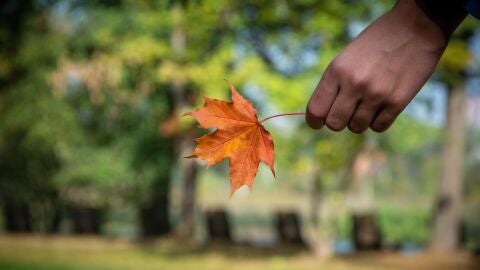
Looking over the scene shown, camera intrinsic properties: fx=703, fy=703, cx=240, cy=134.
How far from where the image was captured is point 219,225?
17688 mm

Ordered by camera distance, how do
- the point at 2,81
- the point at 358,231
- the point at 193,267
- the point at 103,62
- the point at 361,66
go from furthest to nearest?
the point at 2,81, the point at 103,62, the point at 358,231, the point at 193,267, the point at 361,66

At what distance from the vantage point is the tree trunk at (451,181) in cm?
1484

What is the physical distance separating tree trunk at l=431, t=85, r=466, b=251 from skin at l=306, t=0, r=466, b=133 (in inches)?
549

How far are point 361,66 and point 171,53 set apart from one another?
1340 centimetres

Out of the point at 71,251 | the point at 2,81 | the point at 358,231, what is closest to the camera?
the point at 71,251

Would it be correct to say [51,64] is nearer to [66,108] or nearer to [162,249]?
[66,108]

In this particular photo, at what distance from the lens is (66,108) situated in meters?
18.1

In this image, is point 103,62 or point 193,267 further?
point 103,62

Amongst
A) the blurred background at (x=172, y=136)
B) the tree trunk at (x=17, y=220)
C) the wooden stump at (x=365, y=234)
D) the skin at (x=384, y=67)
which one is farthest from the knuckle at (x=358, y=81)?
the tree trunk at (x=17, y=220)

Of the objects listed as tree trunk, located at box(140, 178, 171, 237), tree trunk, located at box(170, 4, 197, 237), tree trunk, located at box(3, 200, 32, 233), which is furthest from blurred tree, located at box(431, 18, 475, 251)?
tree trunk, located at box(3, 200, 32, 233)

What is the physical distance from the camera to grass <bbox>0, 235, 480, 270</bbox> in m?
12.2

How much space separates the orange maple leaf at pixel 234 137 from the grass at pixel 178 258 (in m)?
10.1

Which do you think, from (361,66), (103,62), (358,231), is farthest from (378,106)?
(103,62)

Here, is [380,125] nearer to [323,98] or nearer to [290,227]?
[323,98]
